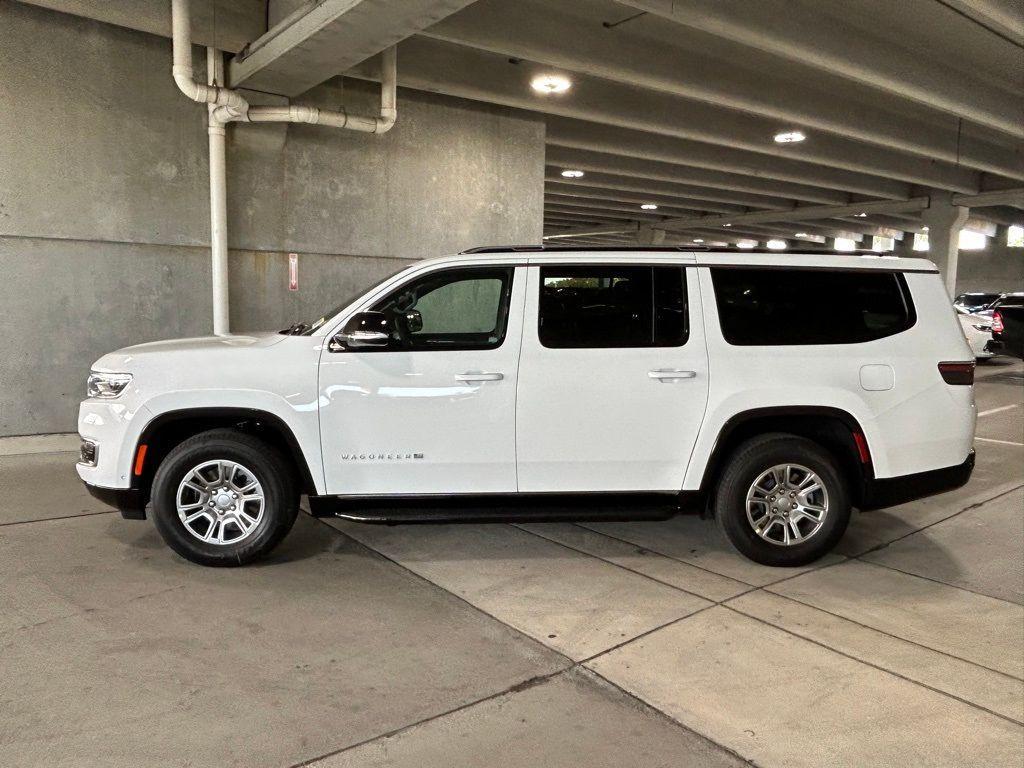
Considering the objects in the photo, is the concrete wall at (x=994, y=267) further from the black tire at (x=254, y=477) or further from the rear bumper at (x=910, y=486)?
the black tire at (x=254, y=477)

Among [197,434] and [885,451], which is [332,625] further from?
[885,451]

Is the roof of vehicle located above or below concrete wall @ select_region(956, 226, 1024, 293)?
below

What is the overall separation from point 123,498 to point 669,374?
3454 mm

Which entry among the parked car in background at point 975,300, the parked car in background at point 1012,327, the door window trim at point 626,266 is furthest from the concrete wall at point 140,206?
the parked car in background at point 975,300

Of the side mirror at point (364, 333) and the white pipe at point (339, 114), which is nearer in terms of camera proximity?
the side mirror at point (364, 333)

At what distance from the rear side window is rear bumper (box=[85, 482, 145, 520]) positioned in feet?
12.5

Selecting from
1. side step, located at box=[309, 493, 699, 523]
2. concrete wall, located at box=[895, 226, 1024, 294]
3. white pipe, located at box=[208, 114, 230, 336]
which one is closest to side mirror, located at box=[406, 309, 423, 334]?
side step, located at box=[309, 493, 699, 523]

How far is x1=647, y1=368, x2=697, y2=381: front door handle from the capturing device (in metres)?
4.64

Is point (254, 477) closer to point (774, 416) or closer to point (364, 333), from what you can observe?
point (364, 333)

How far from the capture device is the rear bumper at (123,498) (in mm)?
4566

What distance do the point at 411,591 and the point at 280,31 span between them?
543 centimetres

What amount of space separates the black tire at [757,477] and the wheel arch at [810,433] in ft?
0.25

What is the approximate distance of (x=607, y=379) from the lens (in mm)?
4629

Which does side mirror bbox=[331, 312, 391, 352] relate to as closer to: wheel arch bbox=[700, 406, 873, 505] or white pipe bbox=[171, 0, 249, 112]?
wheel arch bbox=[700, 406, 873, 505]
